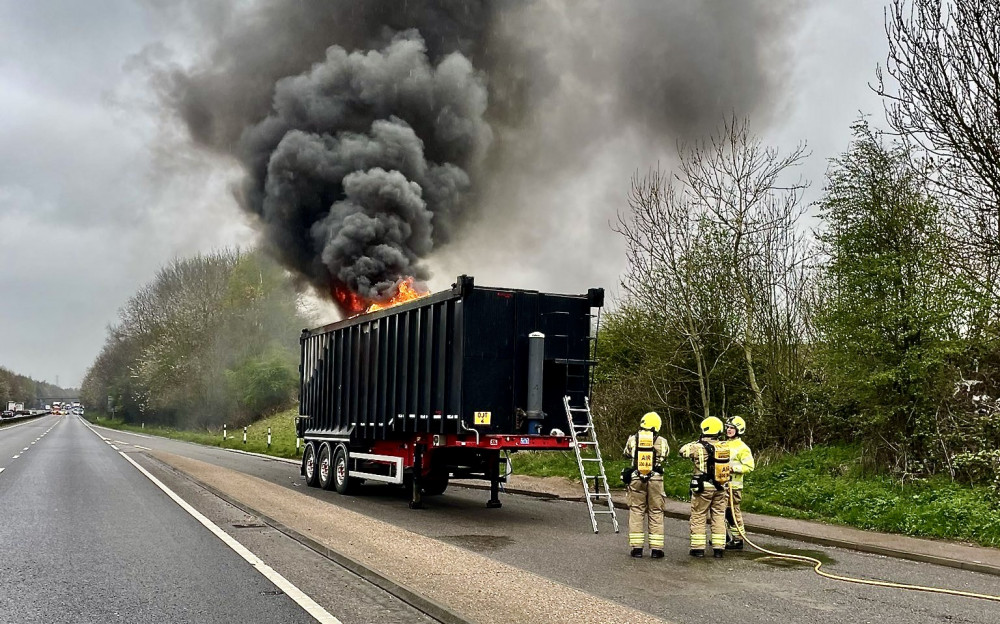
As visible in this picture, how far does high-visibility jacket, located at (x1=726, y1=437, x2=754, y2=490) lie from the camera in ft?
29.4

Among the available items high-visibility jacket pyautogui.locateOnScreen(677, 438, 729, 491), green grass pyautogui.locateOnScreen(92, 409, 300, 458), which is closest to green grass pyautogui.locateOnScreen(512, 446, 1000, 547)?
high-visibility jacket pyautogui.locateOnScreen(677, 438, 729, 491)

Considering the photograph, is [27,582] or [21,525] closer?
[27,582]

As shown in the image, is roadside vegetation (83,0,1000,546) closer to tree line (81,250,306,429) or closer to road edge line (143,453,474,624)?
road edge line (143,453,474,624)

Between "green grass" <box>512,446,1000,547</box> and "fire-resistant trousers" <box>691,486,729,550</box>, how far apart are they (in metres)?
3.19

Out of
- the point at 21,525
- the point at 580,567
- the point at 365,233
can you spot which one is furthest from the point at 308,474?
the point at 580,567

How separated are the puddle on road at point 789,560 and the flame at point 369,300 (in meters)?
9.54

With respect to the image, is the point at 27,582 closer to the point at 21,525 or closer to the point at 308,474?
the point at 21,525

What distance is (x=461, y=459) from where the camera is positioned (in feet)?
40.7

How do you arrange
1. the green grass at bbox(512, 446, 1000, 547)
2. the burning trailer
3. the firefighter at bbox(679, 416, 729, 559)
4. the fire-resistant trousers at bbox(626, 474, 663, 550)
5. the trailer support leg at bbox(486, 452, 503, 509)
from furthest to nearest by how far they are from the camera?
the trailer support leg at bbox(486, 452, 503, 509) < the burning trailer < the green grass at bbox(512, 446, 1000, 547) < the firefighter at bbox(679, 416, 729, 559) < the fire-resistant trousers at bbox(626, 474, 663, 550)

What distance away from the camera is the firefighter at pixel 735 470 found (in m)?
9.00

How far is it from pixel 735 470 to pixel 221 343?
43.7 metres

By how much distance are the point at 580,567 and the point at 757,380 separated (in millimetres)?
11101

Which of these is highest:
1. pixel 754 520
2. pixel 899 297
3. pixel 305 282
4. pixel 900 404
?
pixel 305 282

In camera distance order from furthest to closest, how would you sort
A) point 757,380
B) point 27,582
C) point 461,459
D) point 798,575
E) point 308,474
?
point 757,380 → point 308,474 → point 461,459 → point 798,575 → point 27,582
